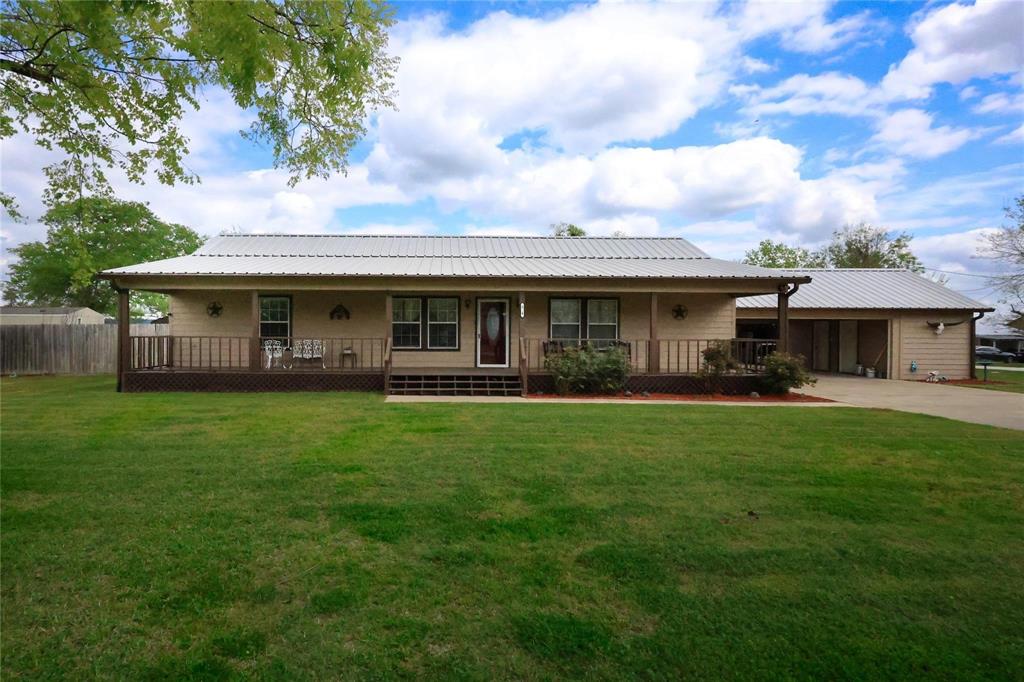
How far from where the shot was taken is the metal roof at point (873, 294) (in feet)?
56.6

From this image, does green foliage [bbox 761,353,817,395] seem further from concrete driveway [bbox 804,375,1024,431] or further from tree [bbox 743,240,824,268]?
tree [bbox 743,240,824,268]

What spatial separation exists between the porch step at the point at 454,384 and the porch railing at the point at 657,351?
0.72 meters

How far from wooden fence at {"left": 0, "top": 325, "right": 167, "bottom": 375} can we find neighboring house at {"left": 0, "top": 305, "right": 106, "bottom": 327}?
12687mm

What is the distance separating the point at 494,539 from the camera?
3738mm

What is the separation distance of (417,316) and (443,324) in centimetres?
72

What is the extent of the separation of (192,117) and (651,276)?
32.4 ft

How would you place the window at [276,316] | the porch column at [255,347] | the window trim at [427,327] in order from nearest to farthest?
the porch column at [255,347]
the window at [276,316]
the window trim at [427,327]

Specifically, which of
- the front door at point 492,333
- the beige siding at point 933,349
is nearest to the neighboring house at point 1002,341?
the beige siding at point 933,349

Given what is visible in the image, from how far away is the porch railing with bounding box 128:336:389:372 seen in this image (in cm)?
1300

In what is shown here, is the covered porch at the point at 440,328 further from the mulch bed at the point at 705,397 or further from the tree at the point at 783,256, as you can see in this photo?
the tree at the point at 783,256

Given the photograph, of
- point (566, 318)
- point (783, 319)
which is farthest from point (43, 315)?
point (783, 319)

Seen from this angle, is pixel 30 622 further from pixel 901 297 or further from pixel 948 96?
pixel 901 297

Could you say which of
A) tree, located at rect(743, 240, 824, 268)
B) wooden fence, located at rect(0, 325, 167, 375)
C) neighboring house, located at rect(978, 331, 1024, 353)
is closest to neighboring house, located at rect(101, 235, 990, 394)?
wooden fence, located at rect(0, 325, 167, 375)

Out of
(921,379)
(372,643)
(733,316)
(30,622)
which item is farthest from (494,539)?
(921,379)
